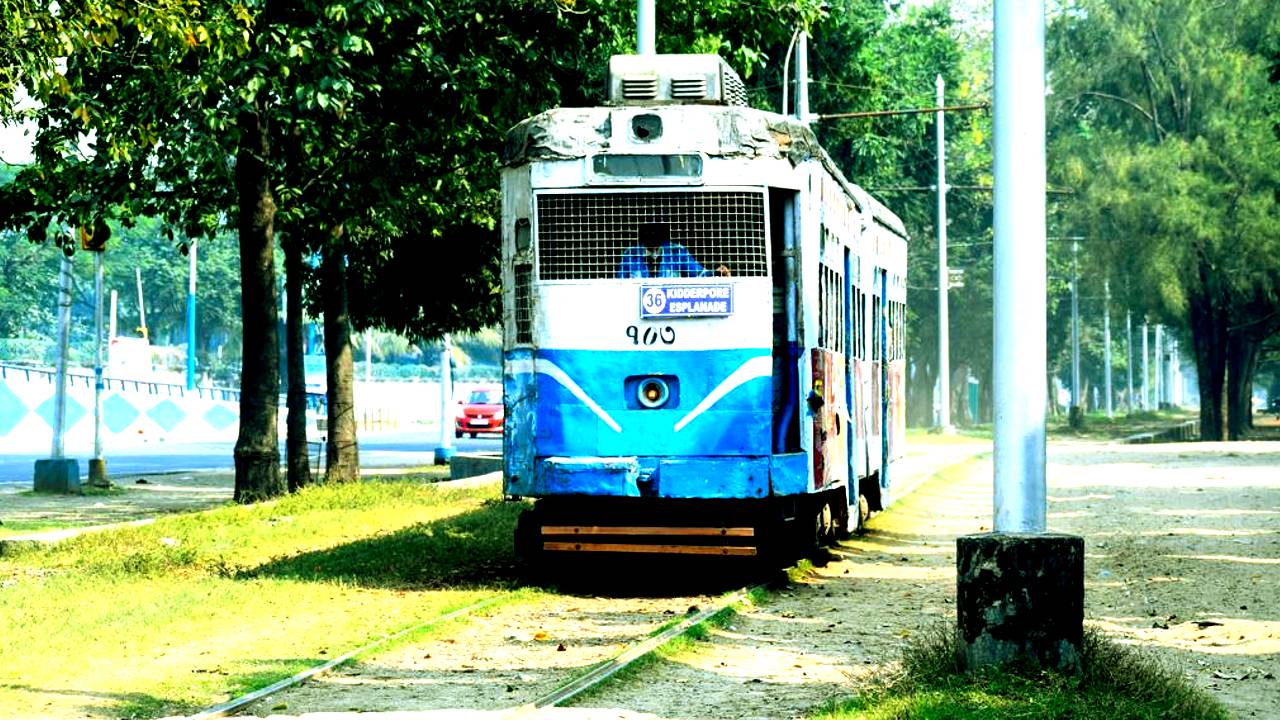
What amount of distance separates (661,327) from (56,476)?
1979 centimetres

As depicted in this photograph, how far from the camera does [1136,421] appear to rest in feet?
325

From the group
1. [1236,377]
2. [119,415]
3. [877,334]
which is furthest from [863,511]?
[1236,377]

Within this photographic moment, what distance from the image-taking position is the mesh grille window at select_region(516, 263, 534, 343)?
15.4 m

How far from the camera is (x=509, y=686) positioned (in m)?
10.6

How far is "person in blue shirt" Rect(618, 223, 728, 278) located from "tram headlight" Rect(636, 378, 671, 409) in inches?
32.7

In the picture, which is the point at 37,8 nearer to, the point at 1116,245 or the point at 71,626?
the point at 71,626

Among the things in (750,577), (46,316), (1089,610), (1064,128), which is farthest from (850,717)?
(46,316)

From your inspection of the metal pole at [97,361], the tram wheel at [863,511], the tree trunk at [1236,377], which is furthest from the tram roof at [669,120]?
the tree trunk at [1236,377]

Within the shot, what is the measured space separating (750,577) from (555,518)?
2.05 metres

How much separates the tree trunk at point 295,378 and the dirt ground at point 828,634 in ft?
30.8

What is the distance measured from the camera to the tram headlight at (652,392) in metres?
15.1

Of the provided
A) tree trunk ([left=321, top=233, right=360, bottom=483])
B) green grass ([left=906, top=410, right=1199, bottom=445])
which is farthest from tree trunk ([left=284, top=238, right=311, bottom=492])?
green grass ([left=906, top=410, right=1199, bottom=445])

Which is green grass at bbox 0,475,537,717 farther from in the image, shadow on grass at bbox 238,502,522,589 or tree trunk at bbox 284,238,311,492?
tree trunk at bbox 284,238,311,492

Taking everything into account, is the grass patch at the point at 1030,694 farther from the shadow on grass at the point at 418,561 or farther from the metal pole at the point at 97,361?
the metal pole at the point at 97,361
